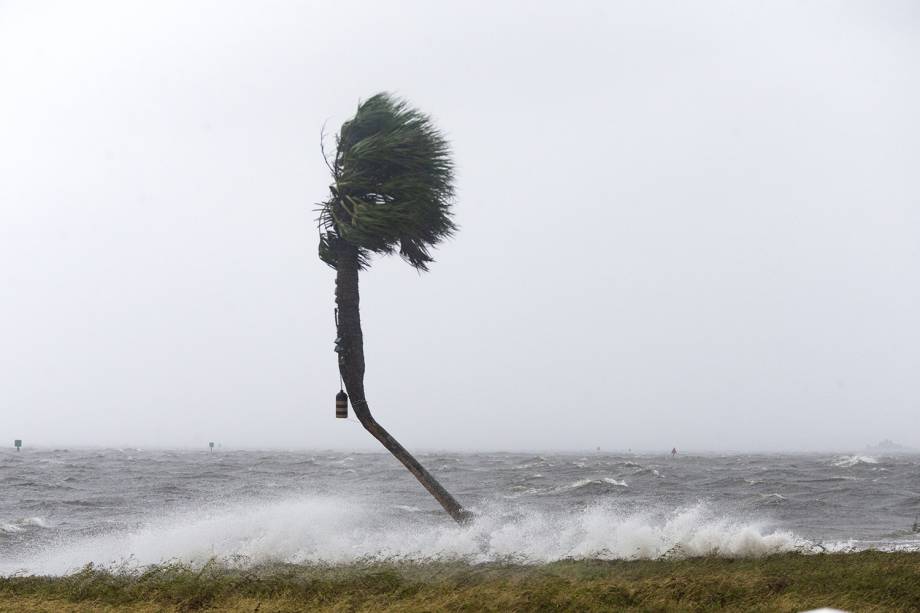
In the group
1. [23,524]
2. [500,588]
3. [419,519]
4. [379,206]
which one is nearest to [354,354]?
[379,206]

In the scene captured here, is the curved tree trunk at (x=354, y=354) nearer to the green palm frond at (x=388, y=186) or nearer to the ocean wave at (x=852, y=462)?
the green palm frond at (x=388, y=186)

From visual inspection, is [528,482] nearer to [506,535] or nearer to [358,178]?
[506,535]

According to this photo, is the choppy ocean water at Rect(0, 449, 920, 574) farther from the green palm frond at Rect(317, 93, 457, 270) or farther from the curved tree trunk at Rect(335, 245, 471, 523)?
the green palm frond at Rect(317, 93, 457, 270)

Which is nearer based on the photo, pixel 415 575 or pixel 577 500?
pixel 415 575

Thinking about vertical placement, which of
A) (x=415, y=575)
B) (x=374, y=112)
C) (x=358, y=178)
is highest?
→ (x=374, y=112)

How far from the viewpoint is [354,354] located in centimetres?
1870

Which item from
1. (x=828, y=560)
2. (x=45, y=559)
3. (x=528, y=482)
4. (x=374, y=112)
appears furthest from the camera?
(x=528, y=482)

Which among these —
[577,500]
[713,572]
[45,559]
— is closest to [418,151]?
[713,572]

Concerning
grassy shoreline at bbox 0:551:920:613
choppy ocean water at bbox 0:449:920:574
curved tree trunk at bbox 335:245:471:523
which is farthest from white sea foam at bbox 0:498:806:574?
grassy shoreline at bbox 0:551:920:613

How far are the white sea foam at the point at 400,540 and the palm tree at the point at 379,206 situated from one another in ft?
7.83

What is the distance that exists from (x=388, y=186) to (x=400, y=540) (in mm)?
11236

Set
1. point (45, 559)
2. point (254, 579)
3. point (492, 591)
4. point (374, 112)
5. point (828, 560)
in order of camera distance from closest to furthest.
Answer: point (492, 591) < point (254, 579) < point (828, 560) < point (374, 112) < point (45, 559)

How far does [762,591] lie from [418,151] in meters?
12.5

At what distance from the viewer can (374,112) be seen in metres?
19.6
